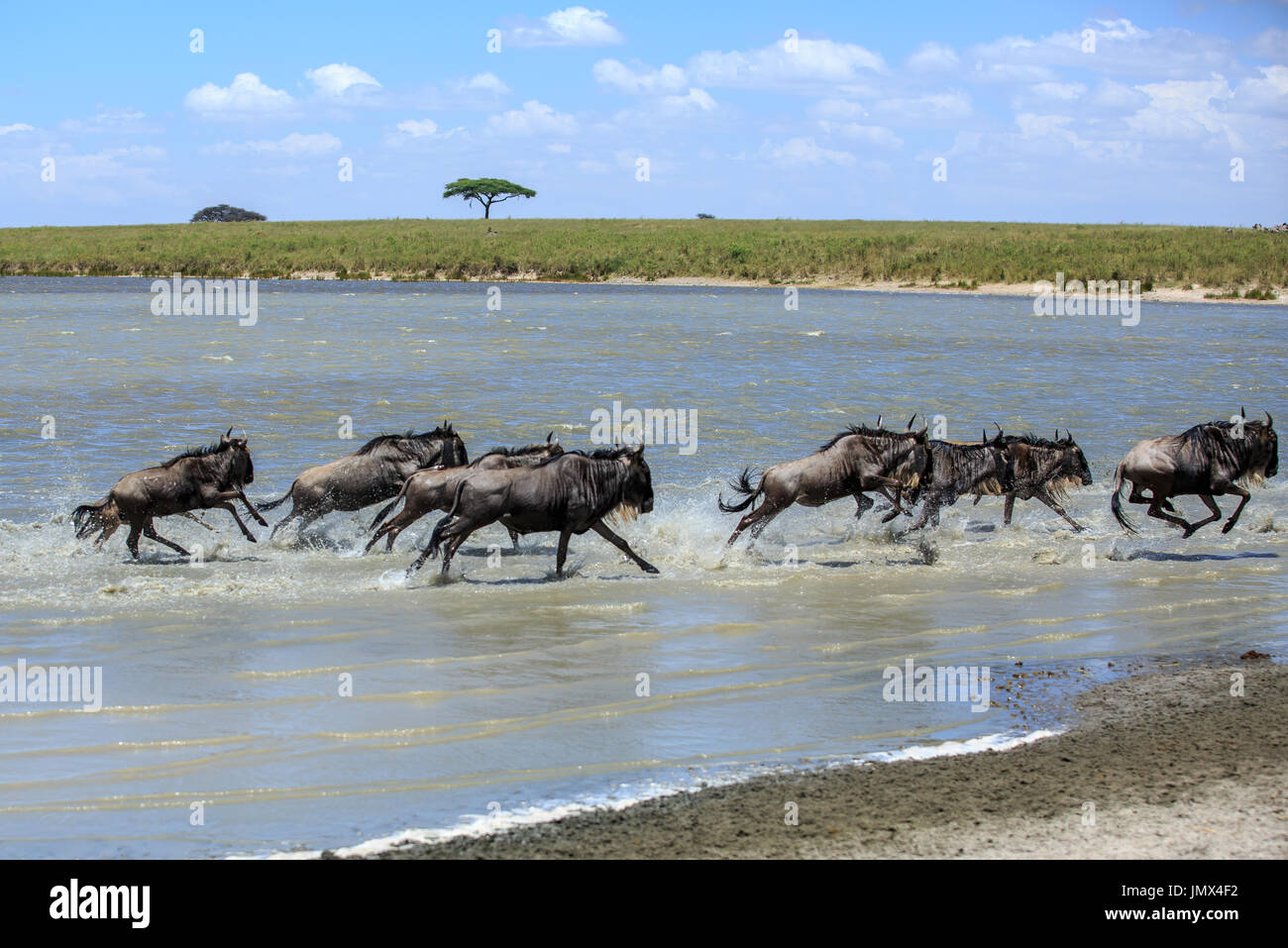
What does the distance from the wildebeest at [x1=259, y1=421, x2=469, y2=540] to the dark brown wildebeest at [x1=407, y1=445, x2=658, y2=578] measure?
1465 millimetres

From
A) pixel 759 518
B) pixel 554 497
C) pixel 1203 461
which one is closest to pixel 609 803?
pixel 554 497

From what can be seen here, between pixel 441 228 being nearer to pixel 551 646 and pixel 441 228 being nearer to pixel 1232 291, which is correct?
pixel 1232 291

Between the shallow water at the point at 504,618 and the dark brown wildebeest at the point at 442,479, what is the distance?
54cm

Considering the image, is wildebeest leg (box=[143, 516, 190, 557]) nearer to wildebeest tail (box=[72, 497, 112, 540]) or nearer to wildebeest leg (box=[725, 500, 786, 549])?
wildebeest tail (box=[72, 497, 112, 540])

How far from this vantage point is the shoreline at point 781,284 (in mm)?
53469

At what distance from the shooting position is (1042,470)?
13.5 meters

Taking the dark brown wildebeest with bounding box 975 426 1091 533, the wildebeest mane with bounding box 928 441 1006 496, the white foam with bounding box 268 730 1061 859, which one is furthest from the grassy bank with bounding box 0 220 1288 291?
the white foam with bounding box 268 730 1061 859

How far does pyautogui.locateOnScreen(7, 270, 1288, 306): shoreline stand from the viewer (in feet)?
175

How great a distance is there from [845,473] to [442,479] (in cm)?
365

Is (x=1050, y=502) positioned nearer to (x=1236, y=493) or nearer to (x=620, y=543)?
(x=1236, y=493)

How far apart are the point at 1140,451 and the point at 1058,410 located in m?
10.5

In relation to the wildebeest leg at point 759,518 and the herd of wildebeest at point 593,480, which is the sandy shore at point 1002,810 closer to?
the herd of wildebeest at point 593,480

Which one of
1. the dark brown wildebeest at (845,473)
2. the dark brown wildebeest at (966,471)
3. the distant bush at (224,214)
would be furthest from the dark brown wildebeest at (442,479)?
the distant bush at (224,214)

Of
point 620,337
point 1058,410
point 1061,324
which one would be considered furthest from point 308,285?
point 1058,410
